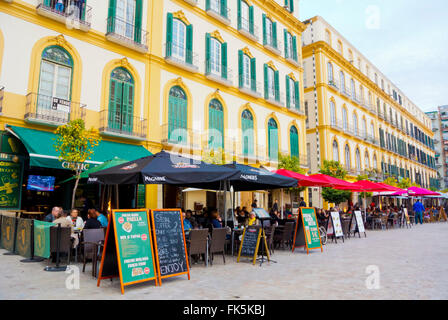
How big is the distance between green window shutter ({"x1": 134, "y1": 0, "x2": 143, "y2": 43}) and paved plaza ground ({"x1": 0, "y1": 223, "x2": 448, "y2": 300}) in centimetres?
1045

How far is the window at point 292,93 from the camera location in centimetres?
2300

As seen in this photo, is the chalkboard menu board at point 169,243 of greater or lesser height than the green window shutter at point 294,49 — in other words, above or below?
below

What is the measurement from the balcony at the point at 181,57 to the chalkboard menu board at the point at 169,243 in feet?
35.7

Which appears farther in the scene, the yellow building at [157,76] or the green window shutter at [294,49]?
the green window shutter at [294,49]

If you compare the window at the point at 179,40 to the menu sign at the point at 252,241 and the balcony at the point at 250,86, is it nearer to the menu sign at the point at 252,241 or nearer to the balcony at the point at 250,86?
the balcony at the point at 250,86

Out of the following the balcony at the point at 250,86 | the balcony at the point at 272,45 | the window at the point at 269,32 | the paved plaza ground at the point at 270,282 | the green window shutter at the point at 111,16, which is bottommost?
the paved plaza ground at the point at 270,282

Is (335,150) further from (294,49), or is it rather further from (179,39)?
(179,39)

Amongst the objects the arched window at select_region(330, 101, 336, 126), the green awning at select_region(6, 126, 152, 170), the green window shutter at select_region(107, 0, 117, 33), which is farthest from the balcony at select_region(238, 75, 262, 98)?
the arched window at select_region(330, 101, 336, 126)

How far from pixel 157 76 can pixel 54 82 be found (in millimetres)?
4523

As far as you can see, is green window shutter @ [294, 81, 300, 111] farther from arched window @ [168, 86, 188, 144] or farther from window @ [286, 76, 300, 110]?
arched window @ [168, 86, 188, 144]

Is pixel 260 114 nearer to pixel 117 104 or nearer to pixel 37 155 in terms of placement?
pixel 117 104

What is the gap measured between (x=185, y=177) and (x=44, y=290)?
3456 millimetres

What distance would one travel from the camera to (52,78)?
39.8 feet

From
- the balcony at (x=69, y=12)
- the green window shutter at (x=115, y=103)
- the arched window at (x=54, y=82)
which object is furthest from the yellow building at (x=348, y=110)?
the balcony at (x=69, y=12)
